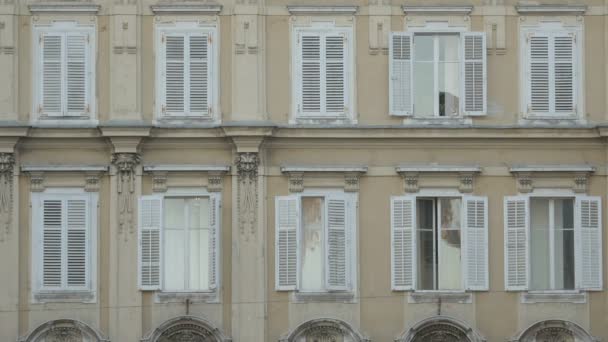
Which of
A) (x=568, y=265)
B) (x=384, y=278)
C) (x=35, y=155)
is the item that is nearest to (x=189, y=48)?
(x=35, y=155)

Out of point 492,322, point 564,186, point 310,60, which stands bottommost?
point 492,322

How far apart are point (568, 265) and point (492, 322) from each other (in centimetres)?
232

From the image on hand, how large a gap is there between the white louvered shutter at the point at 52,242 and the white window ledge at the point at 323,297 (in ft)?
18.4

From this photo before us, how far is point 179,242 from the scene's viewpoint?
4509 cm

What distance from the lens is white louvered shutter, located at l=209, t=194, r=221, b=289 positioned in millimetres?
44656

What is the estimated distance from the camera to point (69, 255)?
44750 mm

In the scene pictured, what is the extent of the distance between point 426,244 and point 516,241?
215 centimetres

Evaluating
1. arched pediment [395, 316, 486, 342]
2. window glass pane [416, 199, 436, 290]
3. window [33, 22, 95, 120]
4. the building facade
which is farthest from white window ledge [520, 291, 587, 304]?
window [33, 22, 95, 120]

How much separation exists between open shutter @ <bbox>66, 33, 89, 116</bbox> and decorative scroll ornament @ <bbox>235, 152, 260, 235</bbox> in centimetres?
413

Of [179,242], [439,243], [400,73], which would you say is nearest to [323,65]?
[400,73]

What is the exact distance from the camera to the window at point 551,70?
45375 millimetres

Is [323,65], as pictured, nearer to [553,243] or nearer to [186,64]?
[186,64]

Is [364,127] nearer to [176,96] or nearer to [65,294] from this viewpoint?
[176,96]

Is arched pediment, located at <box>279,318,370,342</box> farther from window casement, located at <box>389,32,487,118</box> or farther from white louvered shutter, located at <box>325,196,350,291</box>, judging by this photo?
window casement, located at <box>389,32,487,118</box>
